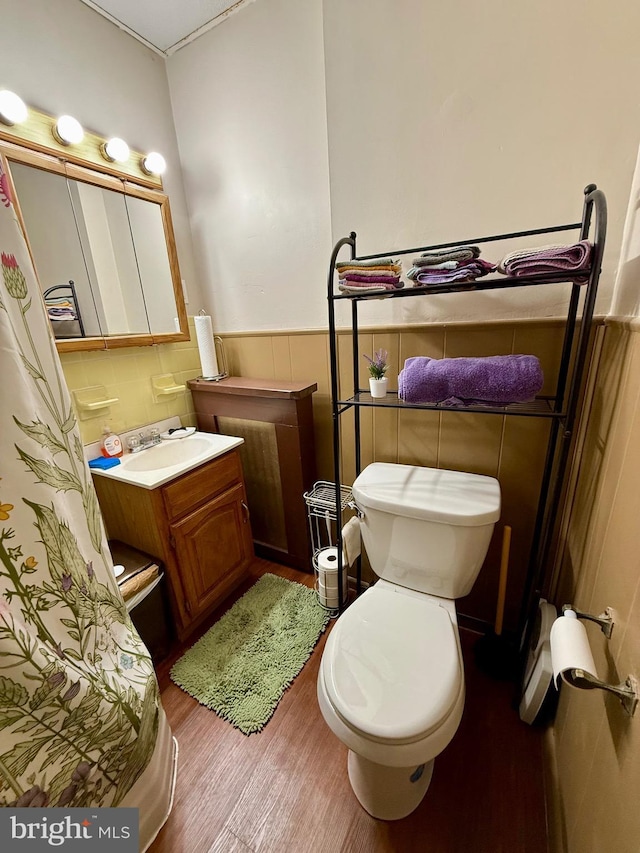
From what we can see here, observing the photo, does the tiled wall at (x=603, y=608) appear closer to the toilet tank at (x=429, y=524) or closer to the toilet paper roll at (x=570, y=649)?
the toilet paper roll at (x=570, y=649)

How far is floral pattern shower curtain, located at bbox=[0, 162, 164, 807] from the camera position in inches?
24.6

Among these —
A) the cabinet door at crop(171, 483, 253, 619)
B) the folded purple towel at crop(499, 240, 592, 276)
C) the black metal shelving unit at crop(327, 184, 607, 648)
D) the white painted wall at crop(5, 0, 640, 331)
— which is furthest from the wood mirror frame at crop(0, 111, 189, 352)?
the folded purple towel at crop(499, 240, 592, 276)

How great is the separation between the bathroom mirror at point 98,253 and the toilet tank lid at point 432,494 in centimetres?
128

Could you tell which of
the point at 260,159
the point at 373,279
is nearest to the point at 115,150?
the point at 260,159

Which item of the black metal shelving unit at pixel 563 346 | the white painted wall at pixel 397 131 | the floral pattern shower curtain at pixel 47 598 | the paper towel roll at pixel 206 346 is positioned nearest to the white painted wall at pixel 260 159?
the white painted wall at pixel 397 131

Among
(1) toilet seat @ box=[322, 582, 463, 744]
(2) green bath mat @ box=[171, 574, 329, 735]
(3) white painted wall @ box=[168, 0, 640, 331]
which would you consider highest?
(3) white painted wall @ box=[168, 0, 640, 331]

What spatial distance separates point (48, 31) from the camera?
122 centimetres

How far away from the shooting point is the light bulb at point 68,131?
124 centimetres

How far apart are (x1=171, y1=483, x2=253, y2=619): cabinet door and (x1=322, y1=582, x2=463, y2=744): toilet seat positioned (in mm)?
720

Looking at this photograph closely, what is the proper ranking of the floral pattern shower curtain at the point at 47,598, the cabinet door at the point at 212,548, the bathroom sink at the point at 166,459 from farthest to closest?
Result: the cabinet door at the point at 212,548
the bathroom sink at the point at 166,459
the floral pattern shower curtain at the point at 47,598

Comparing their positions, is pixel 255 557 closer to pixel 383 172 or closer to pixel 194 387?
pixel 194 387

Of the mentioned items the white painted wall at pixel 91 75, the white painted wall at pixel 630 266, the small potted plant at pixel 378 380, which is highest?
the white painted wall at pixel 91 75

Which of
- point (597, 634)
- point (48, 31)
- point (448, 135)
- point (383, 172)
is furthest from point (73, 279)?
point (597, 634)

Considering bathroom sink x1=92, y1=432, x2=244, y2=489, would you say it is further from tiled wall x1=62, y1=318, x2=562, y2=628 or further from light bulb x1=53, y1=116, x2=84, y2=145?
light bulb x1=53, y1=116, x2=84, y2=145
